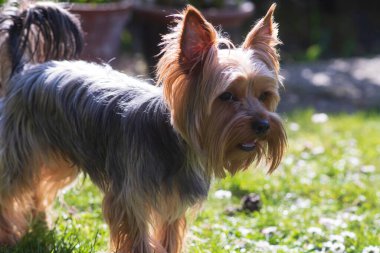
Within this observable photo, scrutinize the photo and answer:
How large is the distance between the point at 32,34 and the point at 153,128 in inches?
57.5

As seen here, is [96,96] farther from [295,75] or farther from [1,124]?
[295,75]

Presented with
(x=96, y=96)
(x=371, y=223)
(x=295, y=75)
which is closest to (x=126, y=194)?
(x=96, y=96)

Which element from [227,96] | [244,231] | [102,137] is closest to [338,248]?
[244,231]

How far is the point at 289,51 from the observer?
46.3 feet

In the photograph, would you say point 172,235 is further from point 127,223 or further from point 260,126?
point 260,126

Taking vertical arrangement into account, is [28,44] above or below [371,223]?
above

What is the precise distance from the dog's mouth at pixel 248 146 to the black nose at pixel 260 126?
0.12 metres

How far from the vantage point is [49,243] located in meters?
4.76

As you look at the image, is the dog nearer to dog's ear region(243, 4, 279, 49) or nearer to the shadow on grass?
dog's ear region(243, 4, 279, 49)

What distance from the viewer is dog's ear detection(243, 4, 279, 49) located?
4043 millimetres

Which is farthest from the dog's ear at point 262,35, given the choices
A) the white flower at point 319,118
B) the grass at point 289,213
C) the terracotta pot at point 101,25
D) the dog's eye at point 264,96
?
the white flower at point 319,118

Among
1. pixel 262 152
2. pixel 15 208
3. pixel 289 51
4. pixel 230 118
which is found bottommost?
pixel 289 51

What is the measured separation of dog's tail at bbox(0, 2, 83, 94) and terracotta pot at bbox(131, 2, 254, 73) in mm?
4256

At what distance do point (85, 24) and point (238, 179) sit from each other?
2842 millimetres
